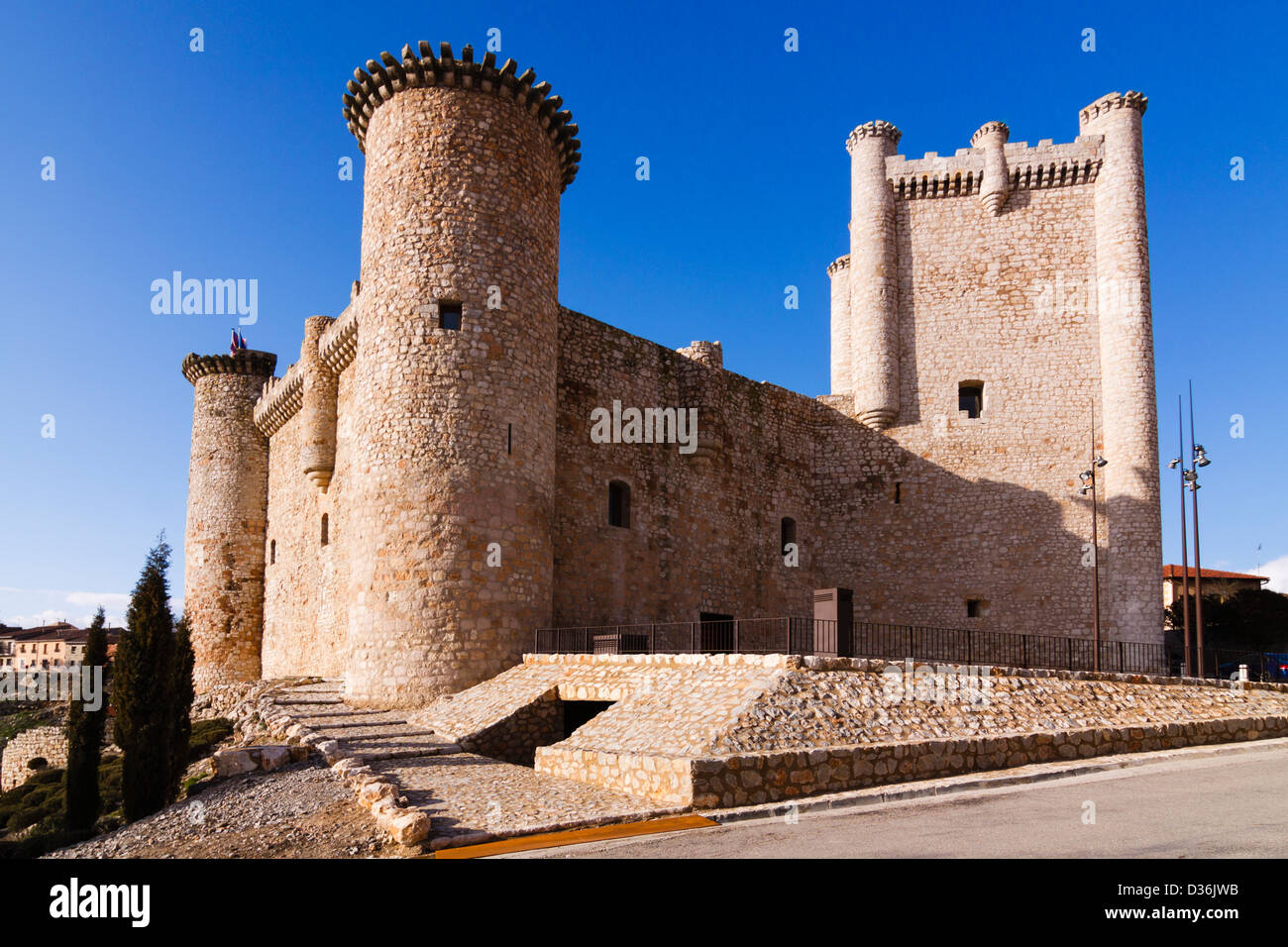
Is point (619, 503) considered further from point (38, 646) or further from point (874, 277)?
point (38, 646)

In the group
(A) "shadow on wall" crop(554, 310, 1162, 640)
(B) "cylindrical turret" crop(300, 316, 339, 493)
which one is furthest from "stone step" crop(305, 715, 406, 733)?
(B) "cylindrical turret" crop(300, 316, 339, 493)

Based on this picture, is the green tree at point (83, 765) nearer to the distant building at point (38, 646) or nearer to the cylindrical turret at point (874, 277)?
the cylindrical turret at point (874, 277)

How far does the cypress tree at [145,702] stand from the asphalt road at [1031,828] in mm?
9475

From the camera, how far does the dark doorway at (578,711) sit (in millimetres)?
13812

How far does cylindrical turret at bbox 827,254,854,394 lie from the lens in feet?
95.5

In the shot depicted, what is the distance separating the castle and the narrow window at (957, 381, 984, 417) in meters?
0.13

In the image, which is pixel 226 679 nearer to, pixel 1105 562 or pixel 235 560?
pixel 235 560

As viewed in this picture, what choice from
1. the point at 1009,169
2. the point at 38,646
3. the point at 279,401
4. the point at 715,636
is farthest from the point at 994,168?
the point at 38,646

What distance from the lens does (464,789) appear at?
984cm

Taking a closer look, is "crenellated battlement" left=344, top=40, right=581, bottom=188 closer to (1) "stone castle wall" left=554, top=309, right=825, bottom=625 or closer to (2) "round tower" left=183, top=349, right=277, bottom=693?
(1) "stone castle wall" left=554, top=309, right=825, bottom=625

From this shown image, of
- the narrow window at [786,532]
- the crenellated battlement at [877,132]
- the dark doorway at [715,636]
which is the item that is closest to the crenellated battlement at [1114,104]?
the crenellated battlement at [877,132]
